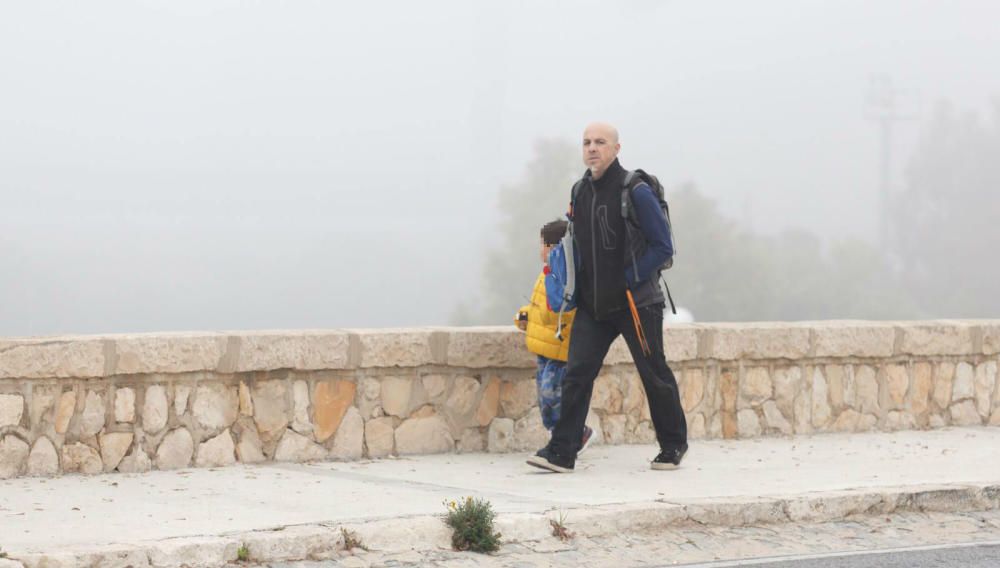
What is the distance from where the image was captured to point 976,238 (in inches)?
3430

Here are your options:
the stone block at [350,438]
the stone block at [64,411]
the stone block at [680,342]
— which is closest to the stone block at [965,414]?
the stone block at [680,342]

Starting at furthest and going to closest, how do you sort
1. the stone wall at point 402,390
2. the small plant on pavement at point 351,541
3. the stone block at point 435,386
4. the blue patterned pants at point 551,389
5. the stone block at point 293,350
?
the stone block at point 435,386 → the blue patterned pants at point 551,389 → the stone block at point 293,350 → the stone wall at point 402,390 → the small plant on pavement at point 351,541

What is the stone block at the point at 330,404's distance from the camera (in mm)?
8164

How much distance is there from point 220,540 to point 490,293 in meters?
69.4

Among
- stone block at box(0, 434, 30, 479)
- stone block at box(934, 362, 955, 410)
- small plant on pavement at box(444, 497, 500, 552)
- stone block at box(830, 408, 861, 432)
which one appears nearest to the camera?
small plant on pavement at box(444, 497, 500, 552)

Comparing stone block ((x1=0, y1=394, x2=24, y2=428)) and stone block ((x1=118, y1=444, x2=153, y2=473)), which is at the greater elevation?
stone block ((x1=0, y1=394, x2=24, y2=428))

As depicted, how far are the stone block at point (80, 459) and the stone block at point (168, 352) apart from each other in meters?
0.44

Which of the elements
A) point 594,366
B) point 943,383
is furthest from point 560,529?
point 943,383

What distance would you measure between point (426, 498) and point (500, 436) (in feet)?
6.55

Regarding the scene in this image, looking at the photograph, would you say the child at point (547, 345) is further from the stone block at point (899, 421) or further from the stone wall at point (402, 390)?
the stone block at point (899, 421)

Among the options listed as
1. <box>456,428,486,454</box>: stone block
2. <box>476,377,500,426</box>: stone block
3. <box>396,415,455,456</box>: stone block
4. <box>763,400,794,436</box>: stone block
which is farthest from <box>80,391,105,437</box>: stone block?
<box>763,400,794,436</box>: stone block

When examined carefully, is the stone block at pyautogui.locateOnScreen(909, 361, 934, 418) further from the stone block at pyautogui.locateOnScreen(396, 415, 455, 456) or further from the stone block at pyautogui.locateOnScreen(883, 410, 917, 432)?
the stone block at pyautogui.locateOnScreen(396, 415, 455, 456)

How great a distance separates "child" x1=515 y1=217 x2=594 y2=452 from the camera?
811 cm

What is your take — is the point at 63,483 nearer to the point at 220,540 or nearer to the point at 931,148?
the point at 220,540
